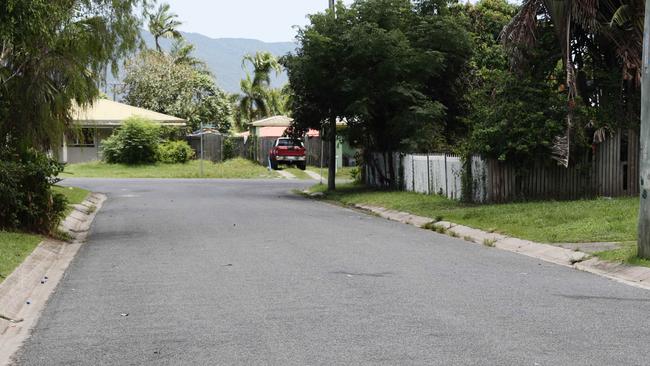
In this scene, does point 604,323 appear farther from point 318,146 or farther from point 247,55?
point 247,55

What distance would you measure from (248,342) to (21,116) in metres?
14.4

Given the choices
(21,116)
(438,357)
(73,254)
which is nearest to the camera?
(438,357)

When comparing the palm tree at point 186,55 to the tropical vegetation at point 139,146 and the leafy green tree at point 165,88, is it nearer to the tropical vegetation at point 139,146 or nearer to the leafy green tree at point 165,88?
the leafy green tree at point 165,88

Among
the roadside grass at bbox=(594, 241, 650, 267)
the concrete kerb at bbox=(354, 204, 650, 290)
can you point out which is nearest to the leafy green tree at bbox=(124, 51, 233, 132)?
the concrete kerb at bbox=(354, 204, 650, 290)

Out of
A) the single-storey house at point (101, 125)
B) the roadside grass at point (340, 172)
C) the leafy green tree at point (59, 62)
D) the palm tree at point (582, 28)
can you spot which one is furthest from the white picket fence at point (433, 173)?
the single-storey house at point (101, 125)

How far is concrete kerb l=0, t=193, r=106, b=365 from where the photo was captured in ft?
27.6

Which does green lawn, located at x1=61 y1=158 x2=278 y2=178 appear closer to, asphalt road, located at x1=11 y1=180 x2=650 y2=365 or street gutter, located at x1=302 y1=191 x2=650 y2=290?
street gutter, located at x1=302 y1=191 x2=650 y2=290

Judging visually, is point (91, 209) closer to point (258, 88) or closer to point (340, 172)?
point (340, 172)

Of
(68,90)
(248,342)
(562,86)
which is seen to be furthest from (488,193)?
(248,342)

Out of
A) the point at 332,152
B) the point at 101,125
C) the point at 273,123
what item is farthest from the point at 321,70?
the point at 273,123

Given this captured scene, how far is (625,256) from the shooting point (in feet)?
43.4

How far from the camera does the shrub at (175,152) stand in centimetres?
5406

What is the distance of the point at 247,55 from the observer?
8138 cm

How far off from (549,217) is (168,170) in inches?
1407
